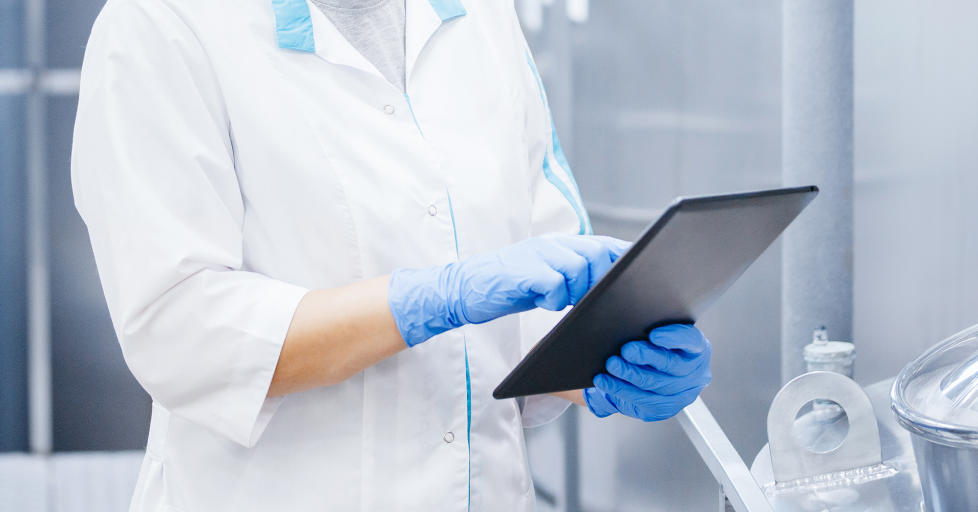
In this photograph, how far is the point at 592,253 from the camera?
80cm

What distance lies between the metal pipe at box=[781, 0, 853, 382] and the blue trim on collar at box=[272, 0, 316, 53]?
781 mm

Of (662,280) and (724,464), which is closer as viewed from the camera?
(662,280)

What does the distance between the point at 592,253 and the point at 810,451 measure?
33 centimetres

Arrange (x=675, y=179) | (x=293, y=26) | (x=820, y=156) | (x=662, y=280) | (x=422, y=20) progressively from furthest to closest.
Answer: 1. (x=675, y=179)
2. (x=820, y=156)
3. (x=422, y=20)
4. (x=293, y=26)
5. (x=662, y=280)

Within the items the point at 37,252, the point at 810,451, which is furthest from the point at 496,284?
the point at 37,252

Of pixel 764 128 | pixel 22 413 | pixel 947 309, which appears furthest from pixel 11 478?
pixel 947 309

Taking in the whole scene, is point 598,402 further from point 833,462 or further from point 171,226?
point 171,226

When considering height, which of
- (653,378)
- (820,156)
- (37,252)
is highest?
(820,156)

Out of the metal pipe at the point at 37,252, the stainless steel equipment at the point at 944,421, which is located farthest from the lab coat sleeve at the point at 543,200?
the metal pipe at the point at 37,252

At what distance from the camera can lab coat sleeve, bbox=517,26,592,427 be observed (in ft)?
3.40

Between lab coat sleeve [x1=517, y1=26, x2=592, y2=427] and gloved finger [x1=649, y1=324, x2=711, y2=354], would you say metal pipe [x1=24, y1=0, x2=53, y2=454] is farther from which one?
gloved finger [x1=649, y1=324, x2=711, y2=354]

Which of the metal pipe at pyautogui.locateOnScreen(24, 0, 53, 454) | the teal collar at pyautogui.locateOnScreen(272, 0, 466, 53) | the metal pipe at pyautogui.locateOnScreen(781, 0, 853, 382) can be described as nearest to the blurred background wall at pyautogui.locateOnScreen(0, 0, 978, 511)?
the metal pipe at pyautogui.locateOnScreen(24, 0, 53, 454)

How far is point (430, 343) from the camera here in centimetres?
90

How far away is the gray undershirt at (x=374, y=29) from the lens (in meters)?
0.93
